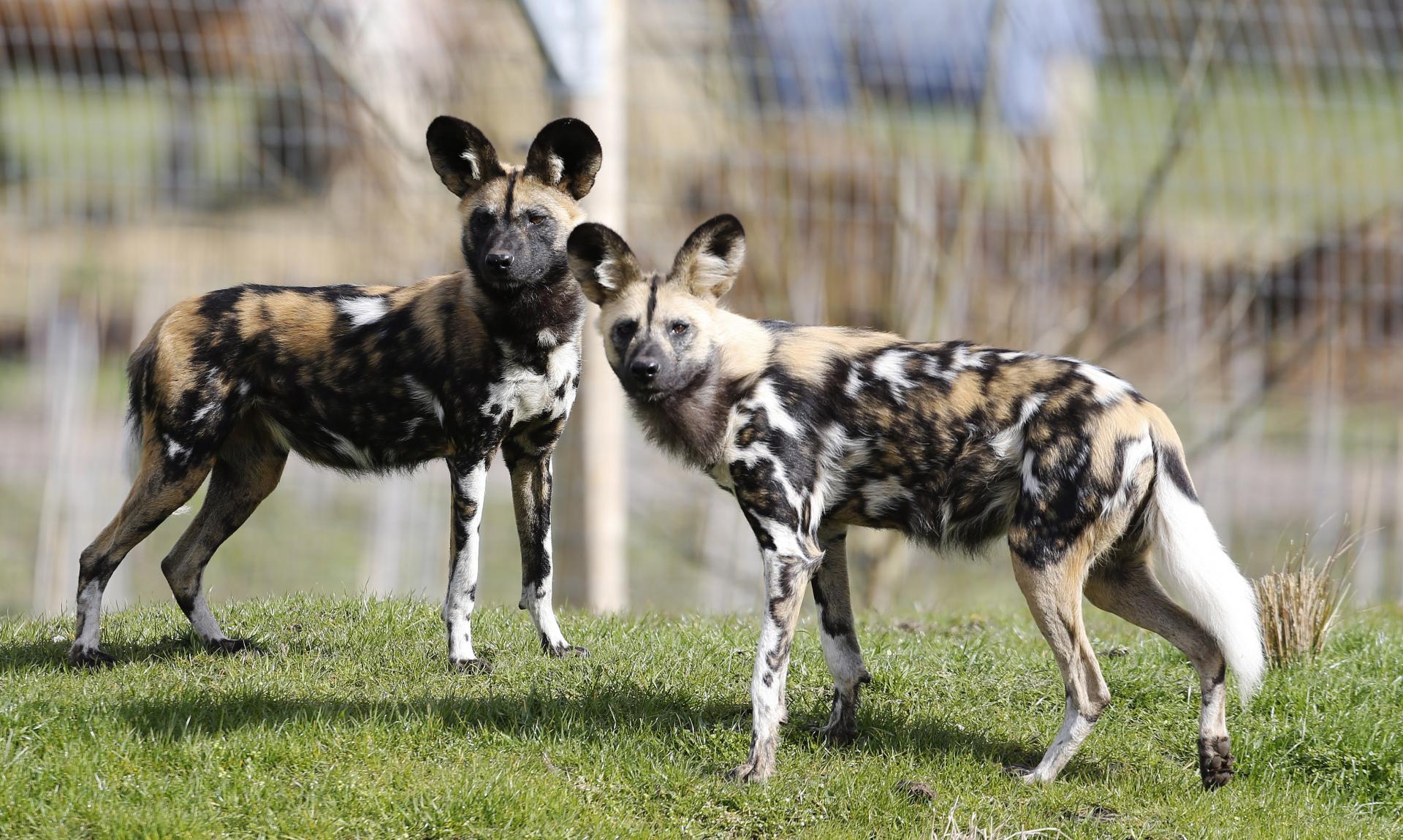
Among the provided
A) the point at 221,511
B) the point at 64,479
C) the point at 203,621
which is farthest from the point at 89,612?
the point at 64,479

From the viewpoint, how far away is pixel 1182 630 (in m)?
4.59

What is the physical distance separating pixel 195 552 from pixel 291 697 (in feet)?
3.65

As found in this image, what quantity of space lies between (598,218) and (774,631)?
3.68 metres

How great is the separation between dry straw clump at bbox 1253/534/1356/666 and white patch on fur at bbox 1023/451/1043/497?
185cm

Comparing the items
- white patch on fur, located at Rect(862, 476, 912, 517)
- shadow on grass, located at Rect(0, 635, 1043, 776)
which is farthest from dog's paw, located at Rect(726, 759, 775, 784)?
white patch on fur, located at Rect(862, 476, 912, 517)

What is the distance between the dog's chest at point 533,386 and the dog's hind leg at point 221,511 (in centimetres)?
112

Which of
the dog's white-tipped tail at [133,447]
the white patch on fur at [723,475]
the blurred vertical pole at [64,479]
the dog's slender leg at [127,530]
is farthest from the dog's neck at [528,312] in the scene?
the blurred vertical pole at [64,479]

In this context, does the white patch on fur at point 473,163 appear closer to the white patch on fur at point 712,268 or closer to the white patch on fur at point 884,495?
the white patch on fur at point 712,268

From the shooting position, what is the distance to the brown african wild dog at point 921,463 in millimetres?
4355

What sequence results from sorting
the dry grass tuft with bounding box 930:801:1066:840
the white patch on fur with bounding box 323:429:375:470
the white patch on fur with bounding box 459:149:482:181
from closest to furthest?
the dry grass tuft with bounding box 930:801:1066:840 → the white patch on fur with bounding box 459:149:482:181 → the white patch on fur with bounding box 323:429:375:470

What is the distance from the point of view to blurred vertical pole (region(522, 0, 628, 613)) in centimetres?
740

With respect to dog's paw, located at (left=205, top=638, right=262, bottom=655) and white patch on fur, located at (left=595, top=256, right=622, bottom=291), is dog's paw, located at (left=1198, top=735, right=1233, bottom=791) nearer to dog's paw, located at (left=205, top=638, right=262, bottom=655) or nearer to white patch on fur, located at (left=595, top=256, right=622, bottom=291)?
white patch on fur, located at (left=595, top=256, right=622, bottom=291)

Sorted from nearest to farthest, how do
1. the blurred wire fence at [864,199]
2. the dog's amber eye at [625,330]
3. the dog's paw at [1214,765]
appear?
1. the dog's paw at [1214,765]
2. the dog's amber eye at [625,330]
3. the blurred wire fence at [864,199]

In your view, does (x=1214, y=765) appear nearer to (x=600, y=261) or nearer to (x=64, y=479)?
(x=600, y=261)
